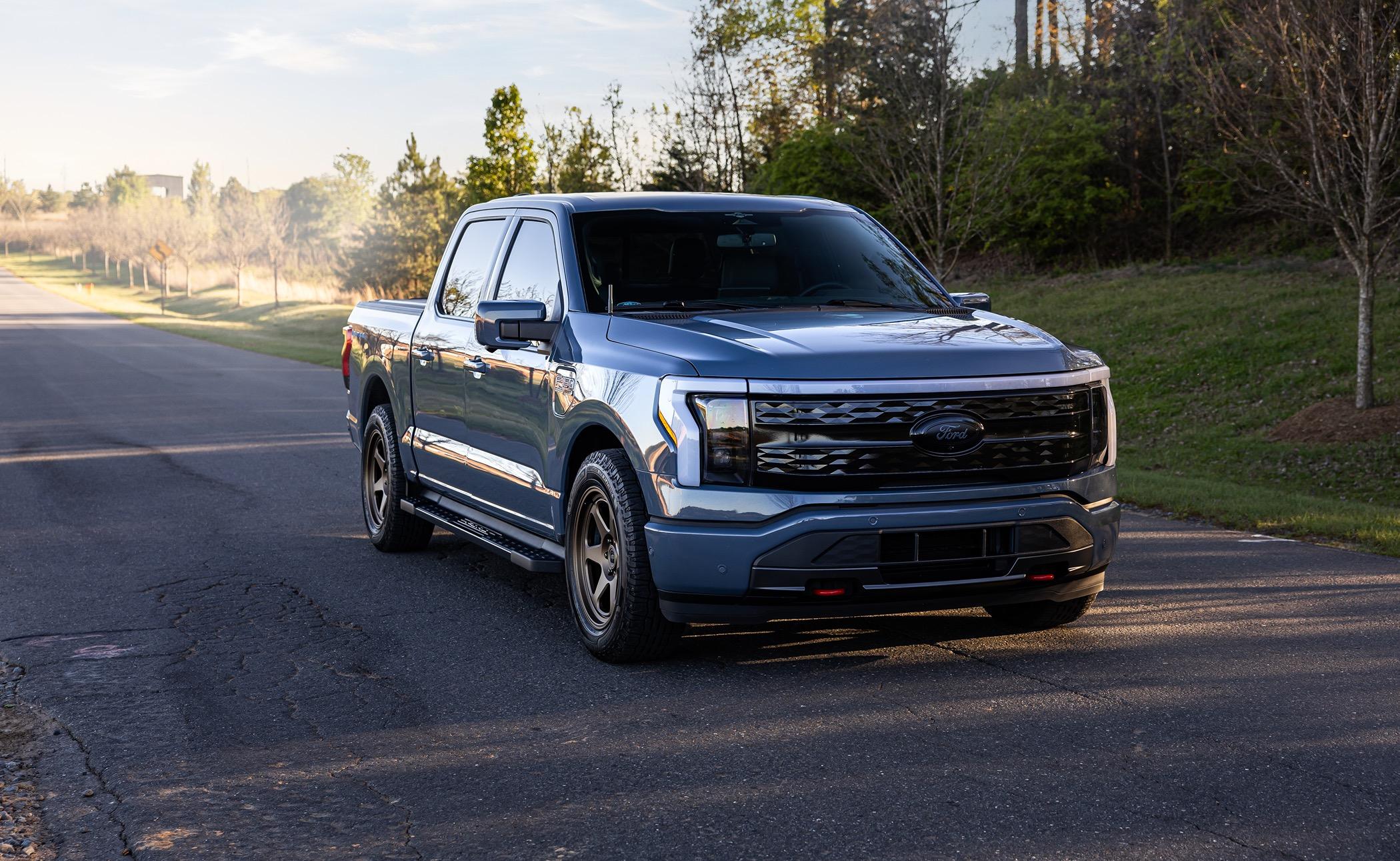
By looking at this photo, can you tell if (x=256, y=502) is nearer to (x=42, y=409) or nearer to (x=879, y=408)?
(x=879, y=408)

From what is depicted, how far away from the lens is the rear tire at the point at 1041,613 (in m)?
6.16

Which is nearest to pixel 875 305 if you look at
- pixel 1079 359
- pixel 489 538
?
pixel 1079 359

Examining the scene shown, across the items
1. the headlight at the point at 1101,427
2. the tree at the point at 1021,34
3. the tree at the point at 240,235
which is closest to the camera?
the headlight at the point at 1101,427

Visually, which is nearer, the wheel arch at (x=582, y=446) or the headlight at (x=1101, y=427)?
the headlight at (x=1101, y=427)

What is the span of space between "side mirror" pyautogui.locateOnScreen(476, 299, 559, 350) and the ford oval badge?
1.92 meters

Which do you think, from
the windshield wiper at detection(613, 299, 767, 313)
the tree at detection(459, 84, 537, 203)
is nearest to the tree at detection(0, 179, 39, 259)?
the tree at detection(459, 84, 537, 203)

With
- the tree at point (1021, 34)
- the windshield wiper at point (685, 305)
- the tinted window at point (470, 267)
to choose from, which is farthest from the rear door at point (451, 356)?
the tree at point (1021, 34)

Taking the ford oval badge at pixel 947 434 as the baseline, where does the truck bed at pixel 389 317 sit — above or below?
above

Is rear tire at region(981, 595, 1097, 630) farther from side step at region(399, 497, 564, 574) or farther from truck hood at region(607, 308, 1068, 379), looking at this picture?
side step at region(399, 497, 564, 574)

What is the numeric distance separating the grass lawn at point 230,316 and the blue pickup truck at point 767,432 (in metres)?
20.8

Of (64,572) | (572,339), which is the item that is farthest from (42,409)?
(572,339)

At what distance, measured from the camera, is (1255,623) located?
20.8 ft

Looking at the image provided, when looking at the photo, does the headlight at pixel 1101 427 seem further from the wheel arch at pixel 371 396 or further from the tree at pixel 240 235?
the tree at pixel 240 235

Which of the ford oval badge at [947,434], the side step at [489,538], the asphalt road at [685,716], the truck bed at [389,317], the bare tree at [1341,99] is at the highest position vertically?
the bare tree at [1341,99]
